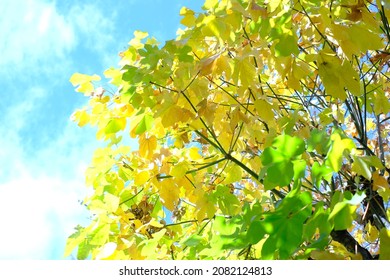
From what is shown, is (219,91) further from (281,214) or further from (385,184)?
(281,214)

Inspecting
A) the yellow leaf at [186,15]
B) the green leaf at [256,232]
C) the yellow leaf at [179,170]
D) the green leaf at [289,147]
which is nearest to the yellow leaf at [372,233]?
the yellow leaf at [179,170]

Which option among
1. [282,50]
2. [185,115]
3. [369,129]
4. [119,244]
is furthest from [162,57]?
[369,129]

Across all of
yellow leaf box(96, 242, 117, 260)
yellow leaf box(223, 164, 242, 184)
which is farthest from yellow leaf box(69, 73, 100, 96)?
yellow leaf box(96, 242, 117, 260)

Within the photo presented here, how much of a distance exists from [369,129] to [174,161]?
214cm

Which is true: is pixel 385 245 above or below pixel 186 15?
below

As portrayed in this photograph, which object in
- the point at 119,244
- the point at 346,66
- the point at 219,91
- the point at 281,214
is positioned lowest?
the point at 281,214

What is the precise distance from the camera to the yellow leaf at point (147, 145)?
6.79 feet

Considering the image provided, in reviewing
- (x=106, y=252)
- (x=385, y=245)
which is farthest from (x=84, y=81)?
(x=385, y=245)

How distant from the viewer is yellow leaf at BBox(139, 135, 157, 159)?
6.79 ft

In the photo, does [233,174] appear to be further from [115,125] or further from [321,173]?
[321,173]

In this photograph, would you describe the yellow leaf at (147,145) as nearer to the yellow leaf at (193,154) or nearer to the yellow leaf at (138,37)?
the yellow leaf at (193,154)

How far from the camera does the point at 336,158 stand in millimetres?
1061

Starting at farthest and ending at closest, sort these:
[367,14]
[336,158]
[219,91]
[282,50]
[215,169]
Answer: [215,169] → [219,91] → [367,14] → [282,50] → [336,158]

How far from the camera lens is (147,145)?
2078 millimetres
